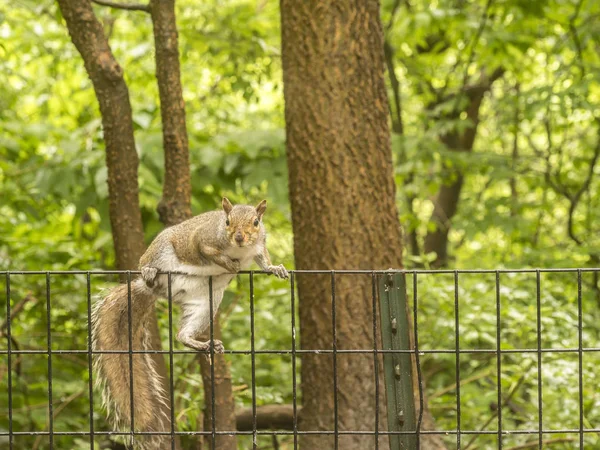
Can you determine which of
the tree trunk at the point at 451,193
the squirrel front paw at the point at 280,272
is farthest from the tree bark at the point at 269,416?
the tree trunk at the point at 451,193

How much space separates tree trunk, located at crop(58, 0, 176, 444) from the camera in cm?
205

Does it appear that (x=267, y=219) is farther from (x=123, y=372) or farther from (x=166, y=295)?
(x=123, y=372)

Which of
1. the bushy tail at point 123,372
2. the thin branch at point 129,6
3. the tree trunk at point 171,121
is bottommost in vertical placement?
the bushy tail at point 123,372

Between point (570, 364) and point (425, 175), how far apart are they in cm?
184

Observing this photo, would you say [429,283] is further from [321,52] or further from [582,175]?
[582,175]

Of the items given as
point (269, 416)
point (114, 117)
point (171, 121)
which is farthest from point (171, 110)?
point (269, 416)

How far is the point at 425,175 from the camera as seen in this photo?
4.15 meters

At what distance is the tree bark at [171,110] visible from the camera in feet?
6.94

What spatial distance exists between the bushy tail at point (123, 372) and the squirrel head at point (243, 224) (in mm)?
251

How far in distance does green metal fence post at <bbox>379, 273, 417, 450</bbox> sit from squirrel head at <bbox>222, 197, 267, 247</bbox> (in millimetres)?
387

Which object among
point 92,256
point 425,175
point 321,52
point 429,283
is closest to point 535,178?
point 425,175

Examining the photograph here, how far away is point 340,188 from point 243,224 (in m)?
0.69

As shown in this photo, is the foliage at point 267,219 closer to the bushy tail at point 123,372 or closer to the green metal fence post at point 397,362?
the bushy tail at point 123,372

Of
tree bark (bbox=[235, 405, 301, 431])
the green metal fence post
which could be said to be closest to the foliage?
tree bark (bbox=[235, 405, 301, 431])
